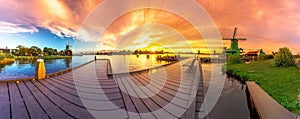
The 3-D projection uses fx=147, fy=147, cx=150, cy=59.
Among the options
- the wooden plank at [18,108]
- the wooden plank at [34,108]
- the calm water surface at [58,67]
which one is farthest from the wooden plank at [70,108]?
the calm water surface at [58,67]

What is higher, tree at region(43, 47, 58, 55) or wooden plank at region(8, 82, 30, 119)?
tree at region(43, 47, 58, 55)

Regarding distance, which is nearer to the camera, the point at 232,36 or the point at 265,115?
the point at 265,115

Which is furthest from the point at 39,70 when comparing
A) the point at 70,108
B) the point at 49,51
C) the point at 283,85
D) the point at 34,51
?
the point at 49,51

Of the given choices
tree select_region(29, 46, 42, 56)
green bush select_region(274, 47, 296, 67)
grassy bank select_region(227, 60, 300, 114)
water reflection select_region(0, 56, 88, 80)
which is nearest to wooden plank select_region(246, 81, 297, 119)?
grassy bank select_region(227, 60, 300, 114)

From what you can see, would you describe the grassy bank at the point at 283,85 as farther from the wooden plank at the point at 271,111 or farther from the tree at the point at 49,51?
A: the tree at the point at 49,51

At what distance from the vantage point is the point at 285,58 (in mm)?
11398

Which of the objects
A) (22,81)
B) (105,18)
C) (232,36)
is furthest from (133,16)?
(232,36)

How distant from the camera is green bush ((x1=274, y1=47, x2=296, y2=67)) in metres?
11.0

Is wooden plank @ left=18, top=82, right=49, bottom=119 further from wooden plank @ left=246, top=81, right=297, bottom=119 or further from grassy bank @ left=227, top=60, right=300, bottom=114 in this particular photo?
grassy bank @ left=227, top=60, right=300, bottom=114

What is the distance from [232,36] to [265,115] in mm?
36515

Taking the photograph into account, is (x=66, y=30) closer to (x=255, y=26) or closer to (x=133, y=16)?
(x=133, y=16)

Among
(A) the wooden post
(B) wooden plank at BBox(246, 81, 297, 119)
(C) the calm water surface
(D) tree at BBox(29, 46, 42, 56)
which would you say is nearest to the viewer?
(B) wooden plank at BBox(246, 81, 297, 119)

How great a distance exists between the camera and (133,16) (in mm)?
11344

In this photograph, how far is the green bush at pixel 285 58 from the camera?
11047mm
